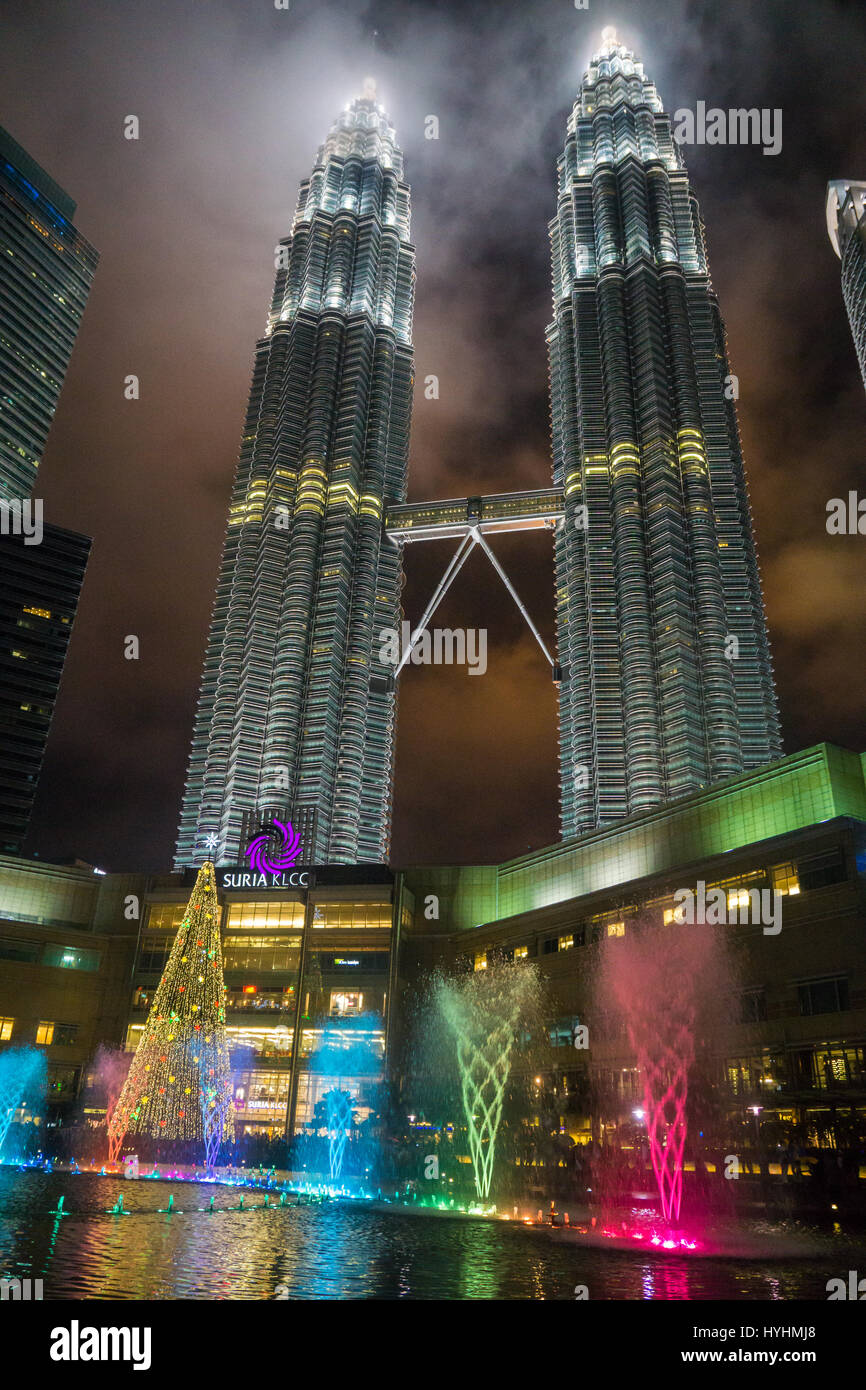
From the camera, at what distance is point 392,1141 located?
160 ft

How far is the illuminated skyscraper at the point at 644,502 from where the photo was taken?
13125 cm

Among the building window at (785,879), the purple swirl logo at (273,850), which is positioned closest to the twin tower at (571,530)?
the purple swirl logo at (273,850)

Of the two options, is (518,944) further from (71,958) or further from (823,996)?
(71,958)

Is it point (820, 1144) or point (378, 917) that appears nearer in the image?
point (820, 1144)

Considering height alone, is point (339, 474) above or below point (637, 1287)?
above

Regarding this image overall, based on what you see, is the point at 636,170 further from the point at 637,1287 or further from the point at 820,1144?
the point at 637,1287

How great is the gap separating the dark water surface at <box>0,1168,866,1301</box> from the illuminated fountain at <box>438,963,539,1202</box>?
2616 cm

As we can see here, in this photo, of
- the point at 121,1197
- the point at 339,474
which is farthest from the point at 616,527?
the point at 121,1197

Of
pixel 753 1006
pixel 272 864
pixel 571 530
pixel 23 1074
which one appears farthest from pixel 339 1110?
pixel 571 530

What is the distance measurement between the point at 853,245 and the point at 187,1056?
603 ft

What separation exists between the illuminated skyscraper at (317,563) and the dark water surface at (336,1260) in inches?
4407

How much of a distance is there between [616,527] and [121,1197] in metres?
132

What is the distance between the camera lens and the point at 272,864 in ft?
310

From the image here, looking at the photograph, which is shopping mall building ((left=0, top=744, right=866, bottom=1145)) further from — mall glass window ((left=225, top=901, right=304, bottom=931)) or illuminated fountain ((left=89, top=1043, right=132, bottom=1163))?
illuminated fountain ((left=89, top=1043, right=132, bottom=1163))
